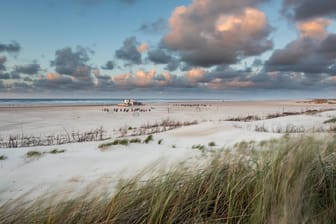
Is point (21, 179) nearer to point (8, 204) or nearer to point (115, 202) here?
point (8, 204)

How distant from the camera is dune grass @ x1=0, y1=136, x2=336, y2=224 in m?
1.85

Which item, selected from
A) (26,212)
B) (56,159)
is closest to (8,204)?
(26,212)

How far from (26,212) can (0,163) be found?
152 inches

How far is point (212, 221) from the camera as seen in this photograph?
1.90m

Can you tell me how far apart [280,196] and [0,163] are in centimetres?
524

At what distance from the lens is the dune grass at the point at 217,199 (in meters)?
1.85

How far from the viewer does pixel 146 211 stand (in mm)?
2033

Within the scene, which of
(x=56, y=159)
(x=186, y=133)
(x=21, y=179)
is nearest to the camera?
(x=21, y=179)

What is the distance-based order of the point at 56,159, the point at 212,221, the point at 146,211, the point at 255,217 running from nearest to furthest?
the point at 255,217 < the point at 212,221 < the point at 146,211 < the point at 56,159

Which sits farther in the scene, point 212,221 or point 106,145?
point 106,145

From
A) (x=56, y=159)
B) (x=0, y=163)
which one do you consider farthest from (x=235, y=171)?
(x=0, y=163)

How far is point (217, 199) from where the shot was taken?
2090mm

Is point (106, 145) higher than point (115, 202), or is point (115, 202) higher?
point (115, 202)

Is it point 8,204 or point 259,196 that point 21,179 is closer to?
point 8,204
